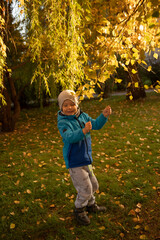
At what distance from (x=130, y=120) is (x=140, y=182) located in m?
4.87

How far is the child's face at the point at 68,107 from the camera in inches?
104

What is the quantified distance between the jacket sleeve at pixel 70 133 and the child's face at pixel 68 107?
16cm

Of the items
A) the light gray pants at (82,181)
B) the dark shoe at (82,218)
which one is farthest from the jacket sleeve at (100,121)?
the dark shoe at (82,218)

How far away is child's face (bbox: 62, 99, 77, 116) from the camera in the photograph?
2645 millimetres

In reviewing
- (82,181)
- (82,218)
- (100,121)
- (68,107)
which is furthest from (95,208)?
(68,107)

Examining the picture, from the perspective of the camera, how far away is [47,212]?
11.0 feet

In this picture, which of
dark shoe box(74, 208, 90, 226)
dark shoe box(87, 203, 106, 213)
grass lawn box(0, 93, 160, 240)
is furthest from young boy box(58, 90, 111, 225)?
grass lawn box(0, 93, 160, 240)

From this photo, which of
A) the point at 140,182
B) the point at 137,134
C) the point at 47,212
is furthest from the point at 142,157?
the point at 47,212

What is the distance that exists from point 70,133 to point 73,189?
184 cm

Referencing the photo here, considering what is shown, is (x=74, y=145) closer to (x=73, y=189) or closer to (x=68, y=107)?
(x=68, y=107)

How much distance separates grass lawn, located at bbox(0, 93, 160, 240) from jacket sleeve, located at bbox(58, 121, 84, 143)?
53.3 inches

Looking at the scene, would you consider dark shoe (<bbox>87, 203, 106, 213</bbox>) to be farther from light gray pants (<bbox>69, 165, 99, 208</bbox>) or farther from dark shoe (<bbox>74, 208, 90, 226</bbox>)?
light gray pants (<bbox>69, 165, 99, 208</bbox>)

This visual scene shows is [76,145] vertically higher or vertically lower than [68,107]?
lower

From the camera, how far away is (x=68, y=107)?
2639mm
